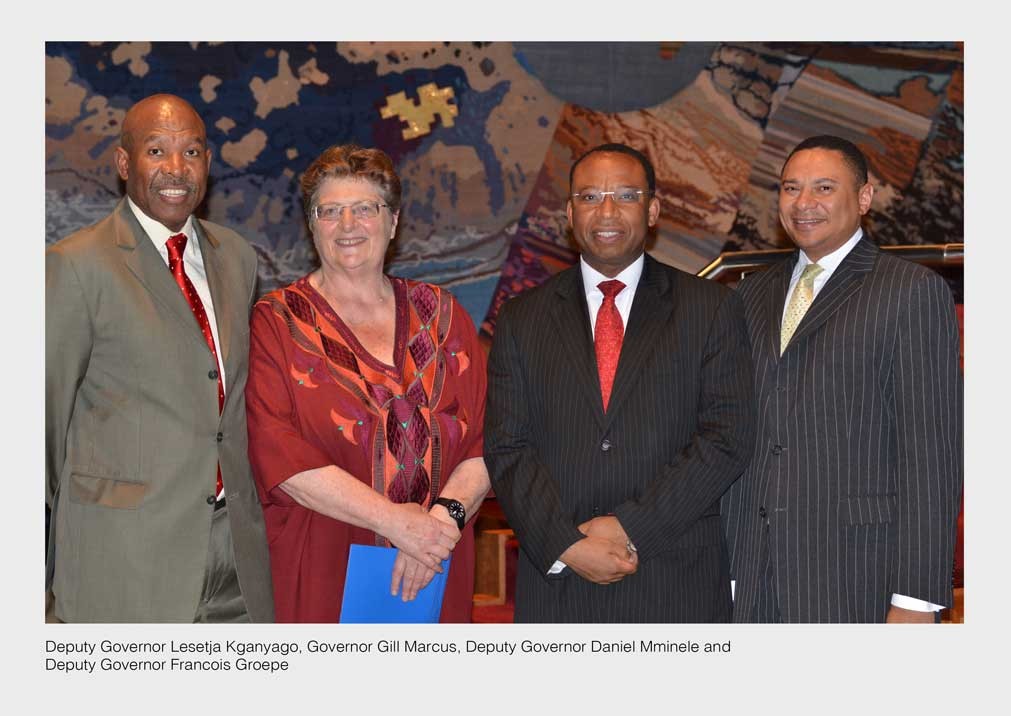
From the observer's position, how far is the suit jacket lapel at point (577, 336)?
9.66 feet

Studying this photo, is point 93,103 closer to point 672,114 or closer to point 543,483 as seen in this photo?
point 672,114

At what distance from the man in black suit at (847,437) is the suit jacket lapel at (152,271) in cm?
160

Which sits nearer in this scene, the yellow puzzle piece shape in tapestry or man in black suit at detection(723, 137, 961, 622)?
man in black suit at detection(723, 137, 961, 622)

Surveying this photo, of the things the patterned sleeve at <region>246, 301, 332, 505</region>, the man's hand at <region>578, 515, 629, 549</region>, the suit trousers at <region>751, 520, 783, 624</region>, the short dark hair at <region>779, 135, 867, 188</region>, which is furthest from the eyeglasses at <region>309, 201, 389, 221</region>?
the suit trousers at <region>751, 520, 783, 624</region>

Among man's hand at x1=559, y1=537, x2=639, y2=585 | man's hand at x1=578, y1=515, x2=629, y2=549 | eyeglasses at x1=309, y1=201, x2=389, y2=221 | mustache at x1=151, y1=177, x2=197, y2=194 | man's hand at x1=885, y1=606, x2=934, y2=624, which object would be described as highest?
mustache at x1=151, y1=177, x2=197, y2=194

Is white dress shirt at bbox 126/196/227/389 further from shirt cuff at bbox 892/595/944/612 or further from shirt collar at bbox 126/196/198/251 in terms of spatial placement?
shirt cuff at bbox 892/595/944/612

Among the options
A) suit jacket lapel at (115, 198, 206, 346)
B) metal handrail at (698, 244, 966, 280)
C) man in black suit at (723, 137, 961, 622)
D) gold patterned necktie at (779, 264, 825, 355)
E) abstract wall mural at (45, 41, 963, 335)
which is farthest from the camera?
abstract wall mural at (45, 41, 963, 335)

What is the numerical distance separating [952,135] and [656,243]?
187 cm

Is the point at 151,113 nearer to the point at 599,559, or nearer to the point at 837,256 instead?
the point at 599,559

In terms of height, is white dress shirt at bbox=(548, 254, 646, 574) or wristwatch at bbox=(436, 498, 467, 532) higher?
white dress shirt at bbox=(548, 254, 646, 574)

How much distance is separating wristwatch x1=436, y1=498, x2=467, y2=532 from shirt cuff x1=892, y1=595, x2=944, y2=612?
1.19 metres

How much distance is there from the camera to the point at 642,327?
9.87 ft

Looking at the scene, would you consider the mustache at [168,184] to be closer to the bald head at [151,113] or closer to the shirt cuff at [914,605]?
the bald head at [151,113]

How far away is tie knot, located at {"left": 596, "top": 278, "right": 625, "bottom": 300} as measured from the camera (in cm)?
307
